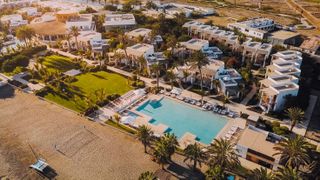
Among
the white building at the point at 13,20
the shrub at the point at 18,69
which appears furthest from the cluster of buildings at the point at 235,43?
the white building at the point at 13,20

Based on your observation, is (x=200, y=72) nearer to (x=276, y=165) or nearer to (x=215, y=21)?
(x=276, y=165)

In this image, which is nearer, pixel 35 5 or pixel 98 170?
pixel 98 170

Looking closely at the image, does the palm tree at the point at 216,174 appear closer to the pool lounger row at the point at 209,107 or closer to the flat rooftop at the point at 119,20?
the pool lounger row at the point at 209,107

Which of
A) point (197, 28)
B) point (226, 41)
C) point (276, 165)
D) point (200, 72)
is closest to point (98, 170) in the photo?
point (276, 165)

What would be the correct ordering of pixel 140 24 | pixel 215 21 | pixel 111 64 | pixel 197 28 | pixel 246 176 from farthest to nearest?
1. pixel 215 21
2. pixel 140 24
3. pixel 197 28
4. pixel 111 64
5. pixel 246 176

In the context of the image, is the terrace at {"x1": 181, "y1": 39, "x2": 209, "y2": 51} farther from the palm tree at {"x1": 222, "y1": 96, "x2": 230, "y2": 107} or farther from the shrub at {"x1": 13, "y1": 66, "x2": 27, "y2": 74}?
the shrub at {"x1": 13, "y1": 66, "x2": 27, "y2": 74}

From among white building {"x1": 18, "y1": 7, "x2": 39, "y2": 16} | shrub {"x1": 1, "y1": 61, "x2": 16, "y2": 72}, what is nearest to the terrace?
shrub {"x1": 1, "y1": 61, "x2": 16, "y2": 72}
